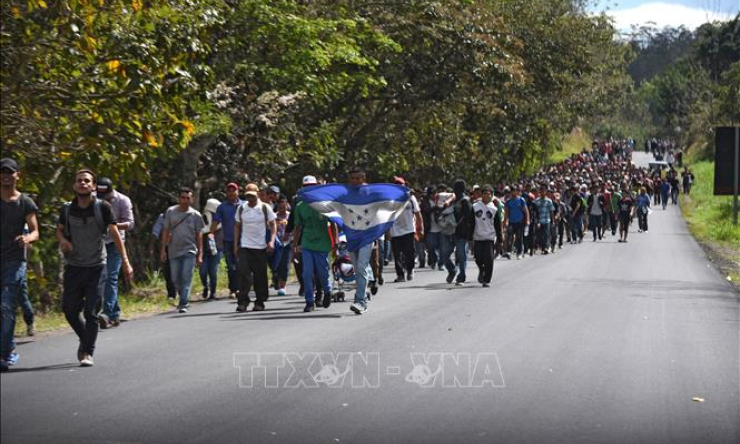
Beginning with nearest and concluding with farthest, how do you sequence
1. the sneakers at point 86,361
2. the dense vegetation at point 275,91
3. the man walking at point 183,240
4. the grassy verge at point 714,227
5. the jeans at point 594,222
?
1. the sneakers at point 86,361
2. the dense vegetation at point 275,91
3. the man walking at point 183,240
4. the grassy verge at point 714,227
5. the jeans at point 594,222

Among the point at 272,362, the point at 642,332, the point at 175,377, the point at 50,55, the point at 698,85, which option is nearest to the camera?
the point at 175,377

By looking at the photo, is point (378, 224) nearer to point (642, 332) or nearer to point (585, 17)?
point (642, 332)

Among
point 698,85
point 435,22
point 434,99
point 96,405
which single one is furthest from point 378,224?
point 698,85

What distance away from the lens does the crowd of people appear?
1025 cm

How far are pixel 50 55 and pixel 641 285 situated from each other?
10496 mm

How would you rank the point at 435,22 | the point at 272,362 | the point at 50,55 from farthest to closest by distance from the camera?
the point at 435,22, the point at 50,55, the point at 272,362

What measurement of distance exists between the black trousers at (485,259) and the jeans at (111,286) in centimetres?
744

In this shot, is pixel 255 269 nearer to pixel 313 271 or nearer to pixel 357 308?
pixel 313 271

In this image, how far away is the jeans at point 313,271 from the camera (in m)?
15.1

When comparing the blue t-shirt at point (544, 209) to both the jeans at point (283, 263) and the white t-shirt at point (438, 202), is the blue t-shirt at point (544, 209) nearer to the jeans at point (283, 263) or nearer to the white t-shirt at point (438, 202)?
the white t-shirt at point (438, 202)

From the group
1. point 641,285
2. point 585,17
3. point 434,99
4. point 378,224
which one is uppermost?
point 585,17

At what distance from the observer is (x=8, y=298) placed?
10.1m

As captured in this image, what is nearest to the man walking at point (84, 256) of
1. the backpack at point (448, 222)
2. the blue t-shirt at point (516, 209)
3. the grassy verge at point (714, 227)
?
the backpack at point (448, 222)

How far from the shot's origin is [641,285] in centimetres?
2019
